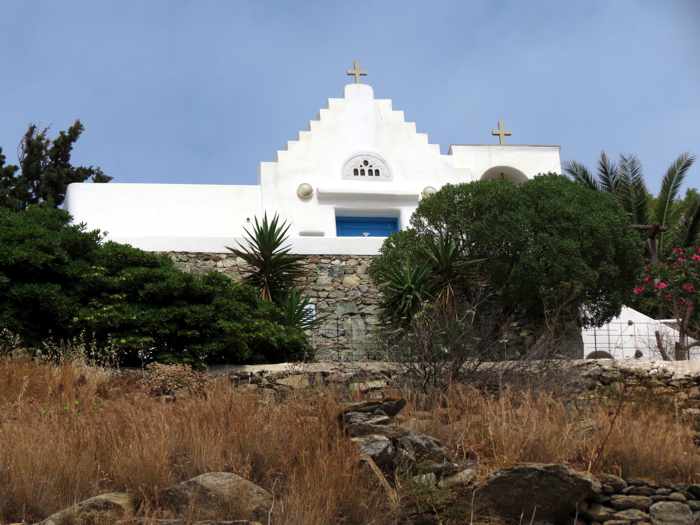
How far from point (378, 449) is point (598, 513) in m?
1.85

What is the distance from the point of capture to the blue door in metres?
21.9

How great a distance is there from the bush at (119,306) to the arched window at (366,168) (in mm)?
9470

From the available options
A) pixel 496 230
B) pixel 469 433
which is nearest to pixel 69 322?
pixel 469 433

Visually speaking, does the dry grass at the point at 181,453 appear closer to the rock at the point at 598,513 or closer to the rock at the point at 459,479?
the rock at the point at 459,479

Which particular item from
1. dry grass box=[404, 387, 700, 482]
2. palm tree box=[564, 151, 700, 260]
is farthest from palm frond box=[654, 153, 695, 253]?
dry grass box=[404, 387, 700, 482]

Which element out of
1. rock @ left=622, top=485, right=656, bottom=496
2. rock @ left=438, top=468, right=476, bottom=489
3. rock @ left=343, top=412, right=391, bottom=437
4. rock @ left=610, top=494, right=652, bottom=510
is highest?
rock @ left=343, top=412, right=391, bottom=437

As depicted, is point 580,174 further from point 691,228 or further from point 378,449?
point 378,449

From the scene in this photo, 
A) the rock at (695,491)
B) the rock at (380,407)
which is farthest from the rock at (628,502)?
the rock at (380,407)

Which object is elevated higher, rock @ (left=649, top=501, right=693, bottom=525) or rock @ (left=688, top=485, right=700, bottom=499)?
rock @ (left=688, top=485, right=700, bottom=499)

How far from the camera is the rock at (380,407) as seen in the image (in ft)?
27.0

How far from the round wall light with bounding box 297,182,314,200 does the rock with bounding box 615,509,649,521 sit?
14.7 meters

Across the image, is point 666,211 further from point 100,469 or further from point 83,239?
point 100,469

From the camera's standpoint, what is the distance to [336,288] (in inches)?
682

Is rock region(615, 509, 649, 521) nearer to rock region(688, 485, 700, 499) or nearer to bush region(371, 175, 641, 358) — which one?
rock region(688, 485, 700, 499)
